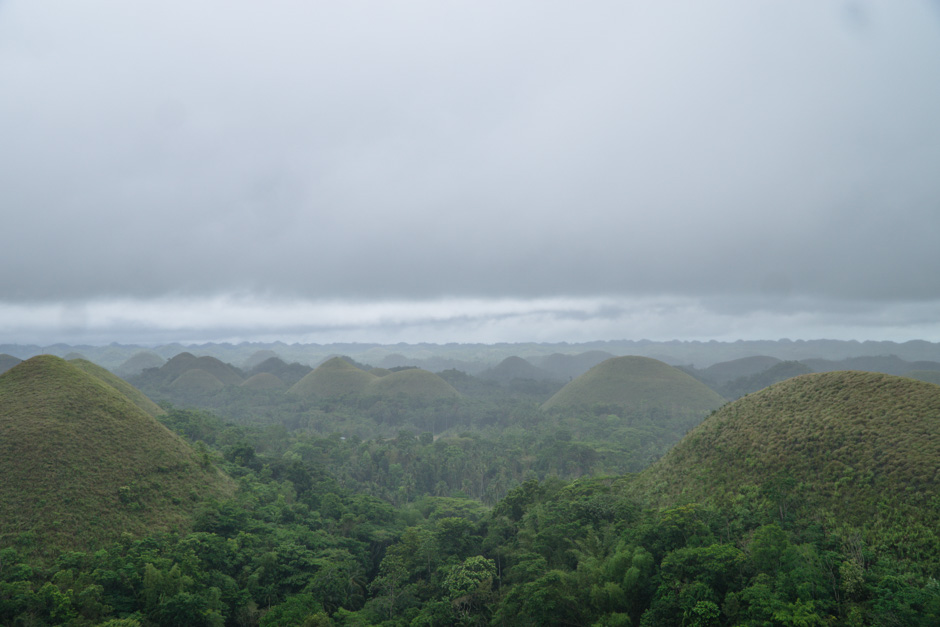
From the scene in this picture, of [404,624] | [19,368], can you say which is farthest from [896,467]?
[19,368]

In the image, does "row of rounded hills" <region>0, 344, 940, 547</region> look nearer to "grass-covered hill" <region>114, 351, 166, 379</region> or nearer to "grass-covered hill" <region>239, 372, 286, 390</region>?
"grass-covered hill" <region>239, 372, 286, 390</region>

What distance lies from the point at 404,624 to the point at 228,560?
932cm

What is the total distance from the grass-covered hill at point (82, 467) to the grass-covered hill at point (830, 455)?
89.2 feet

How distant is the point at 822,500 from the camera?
18688 millimetres

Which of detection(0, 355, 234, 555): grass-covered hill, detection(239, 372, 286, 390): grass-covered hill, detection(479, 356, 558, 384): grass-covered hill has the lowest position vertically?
detection(479, 356, 558, 384): grass-covered hill

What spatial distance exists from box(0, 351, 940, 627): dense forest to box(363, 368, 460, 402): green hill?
61758mm

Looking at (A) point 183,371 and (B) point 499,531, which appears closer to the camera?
(B) point 499,531

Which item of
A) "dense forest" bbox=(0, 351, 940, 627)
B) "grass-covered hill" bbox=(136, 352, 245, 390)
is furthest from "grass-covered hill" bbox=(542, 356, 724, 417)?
"grass-covered hill" bbox=(136, 352, 245, 390)

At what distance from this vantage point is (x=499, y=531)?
25.0m

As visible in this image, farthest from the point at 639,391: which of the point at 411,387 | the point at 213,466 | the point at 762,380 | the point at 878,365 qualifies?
the point at 878,365

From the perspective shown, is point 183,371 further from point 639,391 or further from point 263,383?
point 639,391

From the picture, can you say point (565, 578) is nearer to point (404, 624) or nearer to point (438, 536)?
point (404, 624)

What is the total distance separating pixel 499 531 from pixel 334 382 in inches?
3509

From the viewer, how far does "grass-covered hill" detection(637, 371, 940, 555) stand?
1689 cm
